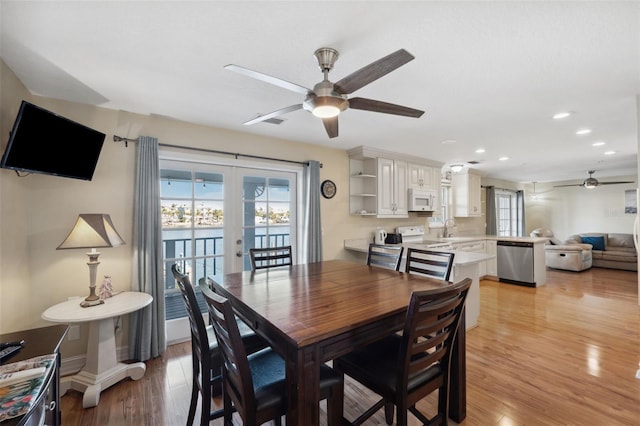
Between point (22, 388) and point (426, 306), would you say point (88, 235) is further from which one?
point (426, 306)

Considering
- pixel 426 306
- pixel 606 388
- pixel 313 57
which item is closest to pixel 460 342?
pixel 426 306

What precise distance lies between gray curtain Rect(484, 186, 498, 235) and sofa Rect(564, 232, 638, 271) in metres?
1.73

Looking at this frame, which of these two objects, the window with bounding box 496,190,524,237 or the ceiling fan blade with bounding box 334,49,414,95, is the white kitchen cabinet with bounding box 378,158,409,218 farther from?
the window with bounding box 496,190,524,237

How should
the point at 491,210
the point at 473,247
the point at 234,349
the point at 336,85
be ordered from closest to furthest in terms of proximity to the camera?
1. the point at 234,349
2. the point at 336,85
3. the point at 473,247
4. the point at 491,210

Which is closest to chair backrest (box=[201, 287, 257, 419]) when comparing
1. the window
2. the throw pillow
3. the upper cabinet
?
the upper cabinet

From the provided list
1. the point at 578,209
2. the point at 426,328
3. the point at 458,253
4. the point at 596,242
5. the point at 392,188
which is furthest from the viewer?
the point at 578,209

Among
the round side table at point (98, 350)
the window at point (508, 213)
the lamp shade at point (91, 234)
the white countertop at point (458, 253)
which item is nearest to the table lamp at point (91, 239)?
the lamp shade at point (91, 234)

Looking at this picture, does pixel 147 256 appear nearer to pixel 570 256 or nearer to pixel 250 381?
pixel 250 381

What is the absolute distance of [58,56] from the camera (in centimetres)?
177

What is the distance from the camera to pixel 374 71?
1443 mm

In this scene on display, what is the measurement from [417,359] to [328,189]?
3014mm

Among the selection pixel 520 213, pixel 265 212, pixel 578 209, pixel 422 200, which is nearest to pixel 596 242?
pixel 578 209

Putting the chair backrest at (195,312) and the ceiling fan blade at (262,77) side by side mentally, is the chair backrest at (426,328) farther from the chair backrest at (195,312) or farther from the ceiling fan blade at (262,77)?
the ceiling fan blade at (262,77)

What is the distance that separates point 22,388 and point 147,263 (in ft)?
5.69
